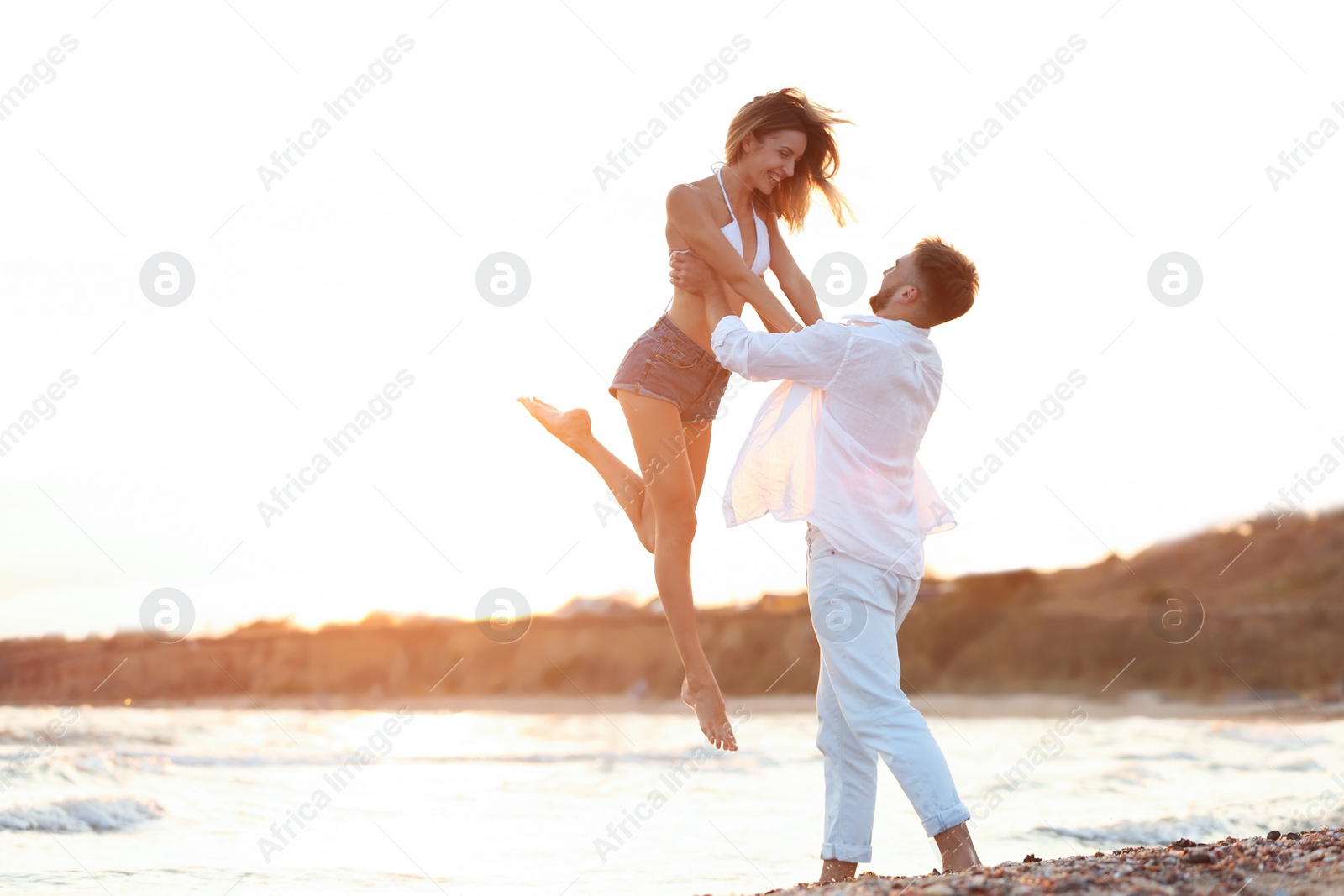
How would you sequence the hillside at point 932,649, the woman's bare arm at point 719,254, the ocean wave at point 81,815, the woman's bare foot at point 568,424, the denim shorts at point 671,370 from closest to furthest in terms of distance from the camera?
the woman's bare arm at point 719,254, the denim shorts at point 671,370, the woman's bare foot at point 568,424, the ocean wave at point 81,815, the hillside at point 932,649

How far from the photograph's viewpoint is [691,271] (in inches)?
159

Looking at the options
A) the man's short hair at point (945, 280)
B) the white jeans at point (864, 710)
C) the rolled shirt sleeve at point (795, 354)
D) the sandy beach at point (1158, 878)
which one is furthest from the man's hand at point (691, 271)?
the sandy beach at point (1158, 878)

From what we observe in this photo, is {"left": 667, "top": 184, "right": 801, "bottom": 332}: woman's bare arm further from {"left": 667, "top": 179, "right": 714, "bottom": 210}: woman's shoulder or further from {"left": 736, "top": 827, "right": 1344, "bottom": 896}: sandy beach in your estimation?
{"left": 736, "top": 827, "right": 1344, "bottom": 896}: sandy beach

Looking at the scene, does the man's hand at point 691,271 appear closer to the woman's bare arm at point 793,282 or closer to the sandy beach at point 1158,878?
the woman's bare arm at point 793,282

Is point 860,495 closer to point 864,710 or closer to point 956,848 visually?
point 864,710

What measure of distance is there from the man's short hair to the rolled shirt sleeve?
34cm

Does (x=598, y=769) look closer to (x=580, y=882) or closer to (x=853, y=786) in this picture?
(x=580, y=882)

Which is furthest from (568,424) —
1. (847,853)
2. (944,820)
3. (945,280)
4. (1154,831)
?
(1154,831)

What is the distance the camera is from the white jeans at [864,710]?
3.35 m

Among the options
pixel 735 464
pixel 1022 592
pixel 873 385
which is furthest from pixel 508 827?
pixel 1022 592

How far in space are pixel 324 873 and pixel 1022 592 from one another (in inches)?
746

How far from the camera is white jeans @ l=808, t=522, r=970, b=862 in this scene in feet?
11.0

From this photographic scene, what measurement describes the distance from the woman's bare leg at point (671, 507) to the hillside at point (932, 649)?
17200mm

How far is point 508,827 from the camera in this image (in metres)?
7.34
